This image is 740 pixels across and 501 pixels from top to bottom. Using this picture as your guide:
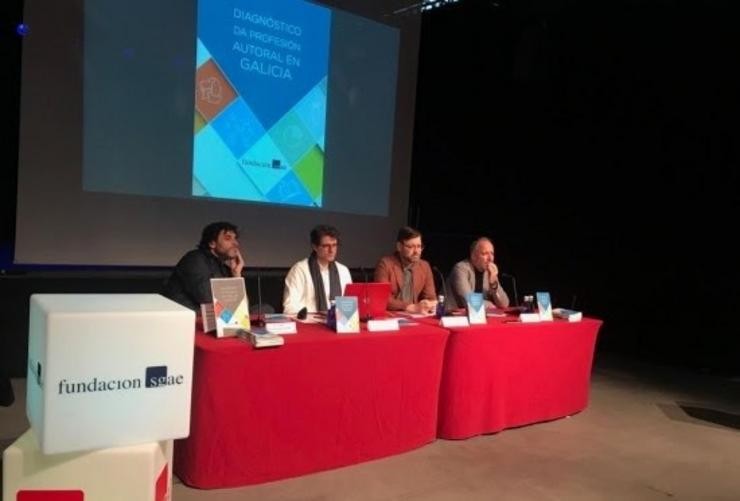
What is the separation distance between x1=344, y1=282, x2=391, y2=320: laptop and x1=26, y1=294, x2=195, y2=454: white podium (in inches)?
41.7

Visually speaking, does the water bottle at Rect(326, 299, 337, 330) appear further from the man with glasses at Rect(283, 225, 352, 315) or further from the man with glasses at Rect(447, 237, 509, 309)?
the man with glasses at Rect(447, 237, 509, 309)

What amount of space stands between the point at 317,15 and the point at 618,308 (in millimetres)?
3427

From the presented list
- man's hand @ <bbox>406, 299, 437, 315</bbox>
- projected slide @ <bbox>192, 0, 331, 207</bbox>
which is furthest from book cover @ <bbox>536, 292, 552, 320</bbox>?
projected slide @ <bbox>192, 0, 331, 207</bbox>

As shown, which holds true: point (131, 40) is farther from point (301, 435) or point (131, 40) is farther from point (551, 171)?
point (551, 171)

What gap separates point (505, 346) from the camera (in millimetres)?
2672

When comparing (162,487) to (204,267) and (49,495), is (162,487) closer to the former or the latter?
(49,495)

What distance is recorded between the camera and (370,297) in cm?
242

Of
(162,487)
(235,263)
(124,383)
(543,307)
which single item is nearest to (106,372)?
(124,383)

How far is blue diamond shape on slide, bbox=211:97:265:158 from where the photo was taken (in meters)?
3.56

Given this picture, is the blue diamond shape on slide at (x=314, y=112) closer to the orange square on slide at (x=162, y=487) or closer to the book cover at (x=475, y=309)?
the book cover at (x=475, y=309)

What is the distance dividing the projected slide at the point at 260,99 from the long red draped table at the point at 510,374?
72.0 inches

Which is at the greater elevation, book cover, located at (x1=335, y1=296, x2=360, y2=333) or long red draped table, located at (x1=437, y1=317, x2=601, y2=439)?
book cover, located at (x1=335, y1=296, x2=360, y2=333)

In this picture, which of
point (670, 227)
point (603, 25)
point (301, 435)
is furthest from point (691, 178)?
point (301, 435)

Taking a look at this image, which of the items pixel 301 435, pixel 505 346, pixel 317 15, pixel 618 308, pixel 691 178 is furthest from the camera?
pixel 618 308
